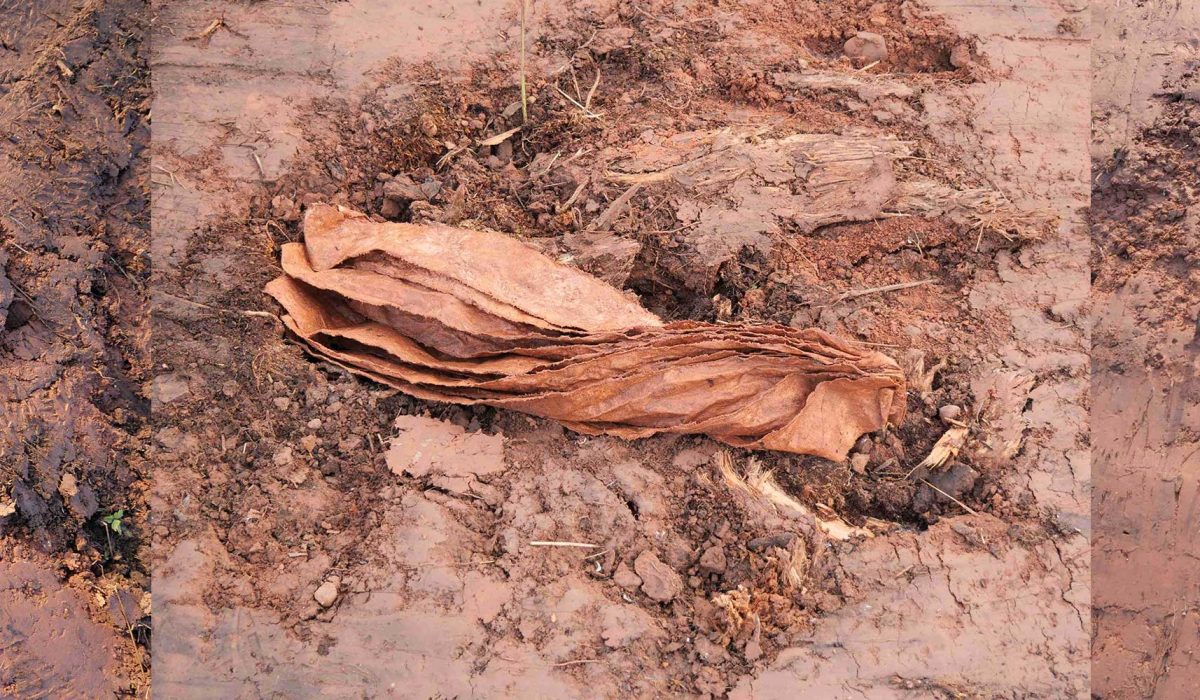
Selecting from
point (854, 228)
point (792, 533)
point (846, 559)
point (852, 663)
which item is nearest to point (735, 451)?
point (792, 533)

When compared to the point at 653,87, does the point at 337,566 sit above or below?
below

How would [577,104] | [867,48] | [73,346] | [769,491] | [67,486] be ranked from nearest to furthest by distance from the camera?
[769,491] < [67,486] < [73,346] < [577,104] < [867,48]

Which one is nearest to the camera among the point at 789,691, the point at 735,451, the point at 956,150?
the point at 789,691

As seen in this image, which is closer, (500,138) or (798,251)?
Result: (798,251)

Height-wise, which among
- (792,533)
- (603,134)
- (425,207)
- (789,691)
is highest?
(603,134)

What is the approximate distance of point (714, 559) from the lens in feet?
8.22

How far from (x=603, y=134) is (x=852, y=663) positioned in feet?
6.79

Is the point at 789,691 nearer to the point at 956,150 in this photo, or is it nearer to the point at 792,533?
the point at 792,533

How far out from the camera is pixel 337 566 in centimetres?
251

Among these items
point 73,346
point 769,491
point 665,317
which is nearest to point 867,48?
point 665,317

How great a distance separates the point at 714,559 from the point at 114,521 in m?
2.19

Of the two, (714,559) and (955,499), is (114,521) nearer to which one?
(714,559)

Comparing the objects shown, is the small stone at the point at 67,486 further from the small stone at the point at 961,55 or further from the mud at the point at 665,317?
the small stone at the point at 961,55

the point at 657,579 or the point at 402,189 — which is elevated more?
the point at 402,189
